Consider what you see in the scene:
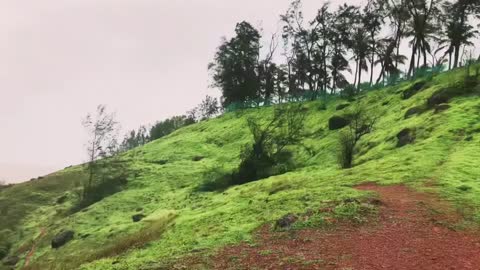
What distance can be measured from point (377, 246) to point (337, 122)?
44439 mm

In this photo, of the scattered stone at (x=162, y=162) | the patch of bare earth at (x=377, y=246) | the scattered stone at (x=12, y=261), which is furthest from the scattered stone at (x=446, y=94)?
the scattered stone at (x=12, y=261)

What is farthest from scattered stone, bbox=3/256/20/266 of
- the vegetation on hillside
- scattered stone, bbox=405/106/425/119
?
scattered stone, bbox=405/106/425/119

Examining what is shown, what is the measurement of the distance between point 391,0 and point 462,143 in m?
52.3

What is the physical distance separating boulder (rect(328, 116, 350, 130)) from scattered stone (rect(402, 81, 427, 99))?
7706 mm

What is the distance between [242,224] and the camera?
81.1 feet

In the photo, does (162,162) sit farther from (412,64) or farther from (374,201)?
(374,201)

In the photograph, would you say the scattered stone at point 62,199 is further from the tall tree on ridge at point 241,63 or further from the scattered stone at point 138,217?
the tall tree on ridge at point 241,63

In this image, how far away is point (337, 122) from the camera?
6216 centimetres

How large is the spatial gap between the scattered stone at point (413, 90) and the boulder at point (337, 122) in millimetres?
7706

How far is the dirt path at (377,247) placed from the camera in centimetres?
1698

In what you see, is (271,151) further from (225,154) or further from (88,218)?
(88,218)

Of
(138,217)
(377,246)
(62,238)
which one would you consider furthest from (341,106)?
(377,246)

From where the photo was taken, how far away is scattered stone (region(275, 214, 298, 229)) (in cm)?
2212

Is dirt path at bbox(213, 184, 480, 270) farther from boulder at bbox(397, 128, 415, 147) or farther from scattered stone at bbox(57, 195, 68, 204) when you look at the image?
scattered stone at bbox(57, 195, 68, 204)
